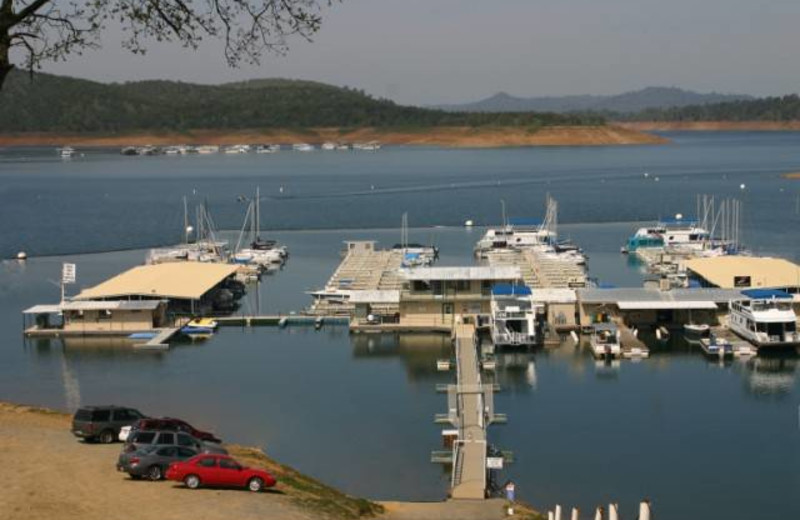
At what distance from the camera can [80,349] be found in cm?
3653

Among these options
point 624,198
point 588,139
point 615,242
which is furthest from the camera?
point 588,139

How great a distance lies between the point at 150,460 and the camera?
1520 centimetres

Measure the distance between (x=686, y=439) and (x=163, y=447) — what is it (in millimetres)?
13880

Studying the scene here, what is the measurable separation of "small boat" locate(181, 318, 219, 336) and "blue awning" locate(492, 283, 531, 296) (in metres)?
9.36

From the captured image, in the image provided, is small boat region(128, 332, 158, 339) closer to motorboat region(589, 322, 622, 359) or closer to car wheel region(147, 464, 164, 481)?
motorboat region(589, 322, 622, 359)

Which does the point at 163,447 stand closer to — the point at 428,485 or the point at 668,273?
the point at 428,485

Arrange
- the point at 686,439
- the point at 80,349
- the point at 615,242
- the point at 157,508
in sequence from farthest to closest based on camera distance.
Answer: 1. the point at 615,242
2. the point at 80,349
3. the point at 686,439
4. the point at 157,508

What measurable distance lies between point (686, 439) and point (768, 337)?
9899 mm

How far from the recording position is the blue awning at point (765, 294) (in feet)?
121

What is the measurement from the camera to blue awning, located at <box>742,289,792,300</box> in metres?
36.8

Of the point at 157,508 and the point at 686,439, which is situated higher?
the point at 157,508

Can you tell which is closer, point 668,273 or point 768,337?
point 768,337

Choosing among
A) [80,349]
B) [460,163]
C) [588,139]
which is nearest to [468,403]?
[80,349]

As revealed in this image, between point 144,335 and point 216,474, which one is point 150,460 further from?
point 144,335
